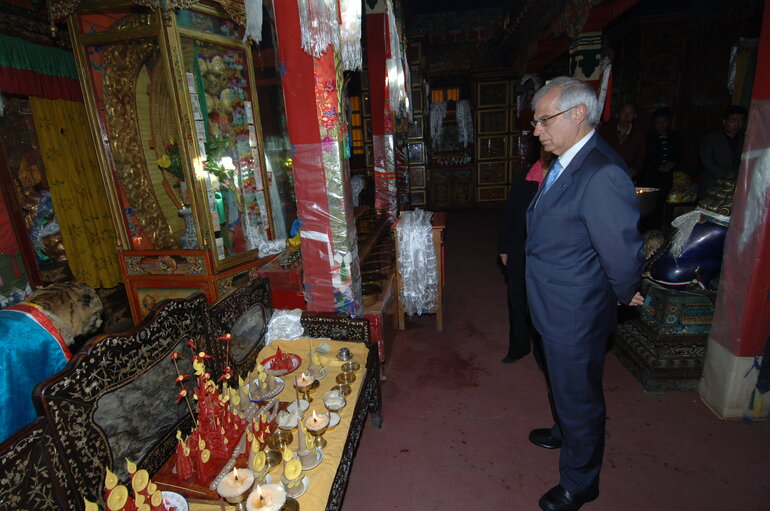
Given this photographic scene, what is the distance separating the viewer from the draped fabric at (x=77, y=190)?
5016mm

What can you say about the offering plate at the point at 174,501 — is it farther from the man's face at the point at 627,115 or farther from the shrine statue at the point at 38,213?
the man's face at the point at 627,115

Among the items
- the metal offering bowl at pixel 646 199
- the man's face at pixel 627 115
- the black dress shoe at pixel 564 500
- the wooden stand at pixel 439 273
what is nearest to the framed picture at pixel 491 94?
the man's face at pixel 627 115

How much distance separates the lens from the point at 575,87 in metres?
1.66

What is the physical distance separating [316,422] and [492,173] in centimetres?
913

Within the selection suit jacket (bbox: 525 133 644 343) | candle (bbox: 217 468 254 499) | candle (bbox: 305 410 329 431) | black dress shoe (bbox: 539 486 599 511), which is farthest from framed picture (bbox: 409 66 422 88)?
candle (bbox: 217 468 254 499)

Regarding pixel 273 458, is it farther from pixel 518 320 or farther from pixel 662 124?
pixel 662 124

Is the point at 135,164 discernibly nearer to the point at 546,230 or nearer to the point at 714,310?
the point at 546,230

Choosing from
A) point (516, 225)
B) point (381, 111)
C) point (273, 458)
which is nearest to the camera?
point (273, 458)

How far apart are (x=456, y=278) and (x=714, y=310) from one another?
10.4ft

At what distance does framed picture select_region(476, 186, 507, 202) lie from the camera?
9992 millimetres

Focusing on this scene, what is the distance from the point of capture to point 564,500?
1.97m

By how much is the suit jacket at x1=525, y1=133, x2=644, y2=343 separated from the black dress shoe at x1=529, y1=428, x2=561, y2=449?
0.97 metres

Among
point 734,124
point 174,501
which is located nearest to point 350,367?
point 174,501

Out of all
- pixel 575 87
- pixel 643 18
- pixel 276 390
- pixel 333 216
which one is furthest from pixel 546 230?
pixel 643 18
